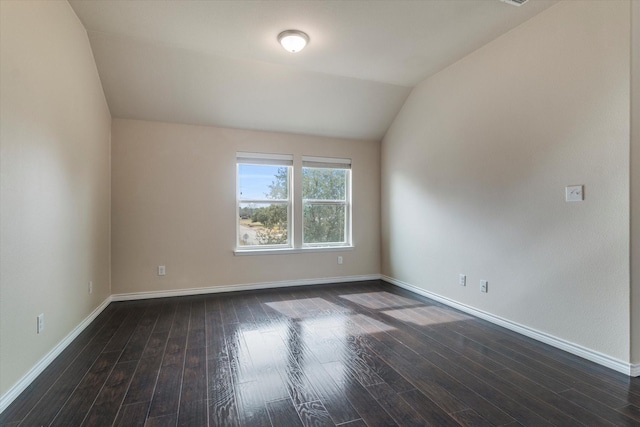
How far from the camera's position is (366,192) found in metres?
5.13

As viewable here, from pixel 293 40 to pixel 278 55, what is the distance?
0.51 m

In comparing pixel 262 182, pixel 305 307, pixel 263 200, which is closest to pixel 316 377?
pixel 305 307

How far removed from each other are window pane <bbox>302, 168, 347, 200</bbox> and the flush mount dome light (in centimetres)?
202

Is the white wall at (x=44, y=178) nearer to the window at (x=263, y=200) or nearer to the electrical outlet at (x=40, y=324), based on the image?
the electrical outlet at (x=40, y=324)

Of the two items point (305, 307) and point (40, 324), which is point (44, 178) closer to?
point (40, 324)

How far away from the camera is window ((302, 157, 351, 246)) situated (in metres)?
4.87

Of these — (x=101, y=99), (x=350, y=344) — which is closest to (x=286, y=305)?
(x=350, y=344)

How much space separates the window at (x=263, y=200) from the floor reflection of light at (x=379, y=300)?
51.2 inches

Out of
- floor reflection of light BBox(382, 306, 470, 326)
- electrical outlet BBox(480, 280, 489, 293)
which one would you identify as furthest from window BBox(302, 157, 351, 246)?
electrical outlet BBox(480, 280, 489, 293)

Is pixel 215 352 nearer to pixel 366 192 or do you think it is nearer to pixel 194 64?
pixel 194 64

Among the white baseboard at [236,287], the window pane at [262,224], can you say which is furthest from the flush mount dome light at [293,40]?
the white baseboard at [236,287]

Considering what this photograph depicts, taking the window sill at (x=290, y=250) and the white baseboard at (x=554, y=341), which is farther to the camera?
the window sill at (x=290, y=250)

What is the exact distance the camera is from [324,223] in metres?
4.99

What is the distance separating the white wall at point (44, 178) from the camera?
1.87 meters
